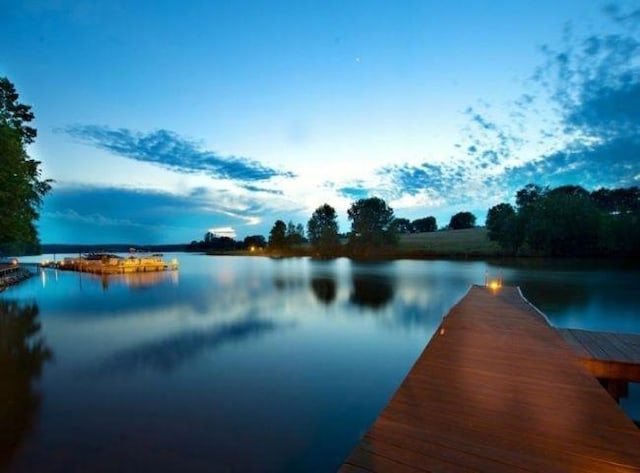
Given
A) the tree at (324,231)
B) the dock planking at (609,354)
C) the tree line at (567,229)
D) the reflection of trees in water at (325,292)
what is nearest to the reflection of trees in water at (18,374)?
the dock planking at (609,354)

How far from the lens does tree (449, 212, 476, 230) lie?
365 ft

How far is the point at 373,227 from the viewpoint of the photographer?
71375 mm

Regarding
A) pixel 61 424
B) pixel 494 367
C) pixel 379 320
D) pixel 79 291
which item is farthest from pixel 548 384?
pixel 79 291

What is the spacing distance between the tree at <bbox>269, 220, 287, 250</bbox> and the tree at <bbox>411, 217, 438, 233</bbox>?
1903 inches

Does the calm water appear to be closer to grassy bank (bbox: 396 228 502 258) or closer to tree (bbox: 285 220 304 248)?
grassy bank (bbox: 396 228 502 258)

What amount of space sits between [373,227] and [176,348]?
62872 mm

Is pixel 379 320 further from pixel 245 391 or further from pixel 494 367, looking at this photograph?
pixel 494 367

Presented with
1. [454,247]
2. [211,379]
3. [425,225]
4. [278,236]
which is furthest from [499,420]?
[425,225]

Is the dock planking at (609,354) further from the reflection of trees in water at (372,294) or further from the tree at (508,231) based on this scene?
the tree at (508,231)

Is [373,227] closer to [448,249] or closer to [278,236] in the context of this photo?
[448,249]

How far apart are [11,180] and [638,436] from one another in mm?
24878

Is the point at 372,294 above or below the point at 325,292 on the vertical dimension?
below

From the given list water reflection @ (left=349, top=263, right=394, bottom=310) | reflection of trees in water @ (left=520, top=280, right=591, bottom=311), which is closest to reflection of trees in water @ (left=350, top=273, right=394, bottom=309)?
water reflection @ (left=349, top=263, right=394, bottom=310)

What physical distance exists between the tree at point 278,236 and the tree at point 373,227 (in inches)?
1203
